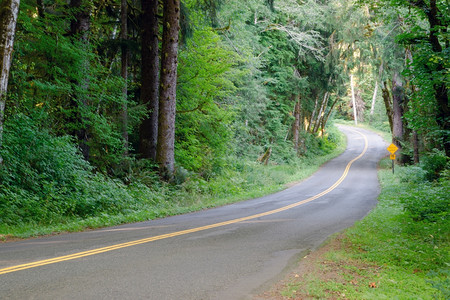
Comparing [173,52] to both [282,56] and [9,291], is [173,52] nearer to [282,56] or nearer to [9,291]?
[9,291]

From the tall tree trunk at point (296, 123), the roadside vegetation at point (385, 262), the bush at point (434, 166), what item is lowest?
the roadside vegetation at point (385, 262)

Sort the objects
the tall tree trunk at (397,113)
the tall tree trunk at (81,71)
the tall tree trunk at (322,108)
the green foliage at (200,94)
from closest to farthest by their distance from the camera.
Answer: the tall tree trunk at (81,71) → the green foliage at (200,94) → the tall tree trunk at (397,113) → the tall tree trunk at (322,108)

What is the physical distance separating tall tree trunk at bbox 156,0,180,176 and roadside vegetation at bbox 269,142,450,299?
8768mm

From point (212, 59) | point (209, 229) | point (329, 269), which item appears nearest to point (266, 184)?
point (212, 59)

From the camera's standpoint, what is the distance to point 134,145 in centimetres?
1894

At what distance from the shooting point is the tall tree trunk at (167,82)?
15609 mm

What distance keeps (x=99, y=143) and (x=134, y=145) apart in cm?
351

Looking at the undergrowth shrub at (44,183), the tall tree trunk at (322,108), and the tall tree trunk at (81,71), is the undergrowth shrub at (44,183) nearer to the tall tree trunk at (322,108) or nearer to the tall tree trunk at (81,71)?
the tall tree trunk at (81,71)

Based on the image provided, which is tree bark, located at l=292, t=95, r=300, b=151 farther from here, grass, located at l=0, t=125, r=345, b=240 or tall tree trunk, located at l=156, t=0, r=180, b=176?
tall tree trunk, located at l=156, t=0, r=180, b=176

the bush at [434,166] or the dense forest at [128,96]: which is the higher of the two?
the dense forest at [128,96]

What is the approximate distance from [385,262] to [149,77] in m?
13.0

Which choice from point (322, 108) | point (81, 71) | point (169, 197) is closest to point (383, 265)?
point (169, 197)

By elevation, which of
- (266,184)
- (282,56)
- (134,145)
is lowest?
(266,184)

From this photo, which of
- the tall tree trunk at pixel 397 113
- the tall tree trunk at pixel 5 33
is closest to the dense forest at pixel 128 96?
the tall tree trunk at pixel 5 33
